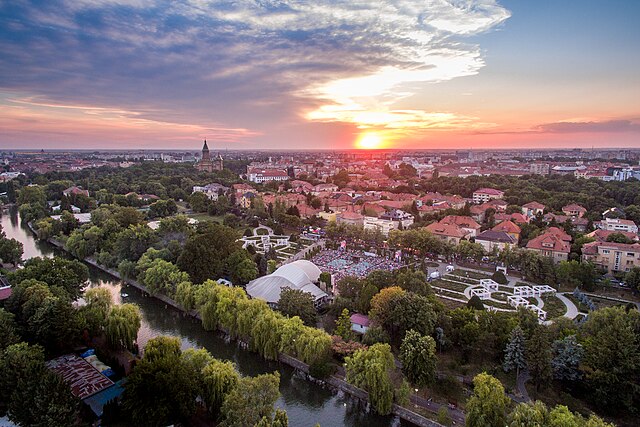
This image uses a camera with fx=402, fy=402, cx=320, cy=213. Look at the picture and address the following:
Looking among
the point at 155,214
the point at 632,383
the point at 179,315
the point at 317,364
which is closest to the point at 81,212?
the point at 155,214

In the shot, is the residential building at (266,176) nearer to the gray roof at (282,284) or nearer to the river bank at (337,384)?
the river bank at (337,384)

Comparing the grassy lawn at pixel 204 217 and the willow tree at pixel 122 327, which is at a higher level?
the willow tree at pixel 122 327

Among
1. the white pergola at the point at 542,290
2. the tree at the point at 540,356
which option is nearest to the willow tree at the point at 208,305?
the tree at the point at 540,356

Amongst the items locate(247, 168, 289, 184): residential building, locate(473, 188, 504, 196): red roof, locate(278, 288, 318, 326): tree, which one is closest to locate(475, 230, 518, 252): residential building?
locate(278, 288, 318, 326): tree

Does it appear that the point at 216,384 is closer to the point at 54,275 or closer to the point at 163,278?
the point at 163,278

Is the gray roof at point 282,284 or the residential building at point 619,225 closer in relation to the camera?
the gray roof at point 282,284

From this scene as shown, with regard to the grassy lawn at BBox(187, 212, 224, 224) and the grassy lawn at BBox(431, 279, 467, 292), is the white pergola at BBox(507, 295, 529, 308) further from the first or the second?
the grassy lawn at BBox(187, 212, 224, 224)

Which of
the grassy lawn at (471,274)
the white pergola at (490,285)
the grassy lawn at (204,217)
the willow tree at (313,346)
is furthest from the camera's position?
the grassy lawn at (204,217)
